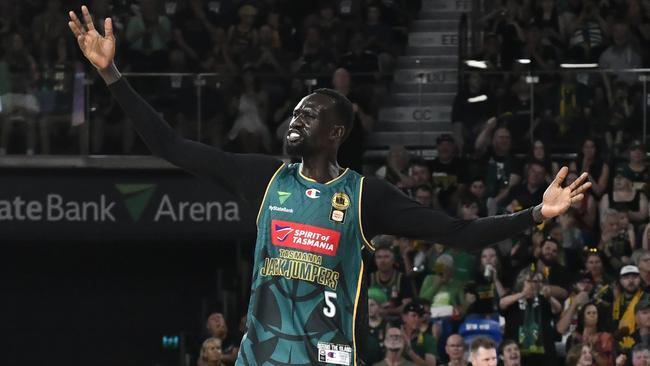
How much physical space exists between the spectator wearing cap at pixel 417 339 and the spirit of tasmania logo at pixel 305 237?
7431 mm

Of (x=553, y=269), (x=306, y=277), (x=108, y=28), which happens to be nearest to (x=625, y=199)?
(x=553, y=269)

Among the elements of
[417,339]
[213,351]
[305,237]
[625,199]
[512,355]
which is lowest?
[213,351]

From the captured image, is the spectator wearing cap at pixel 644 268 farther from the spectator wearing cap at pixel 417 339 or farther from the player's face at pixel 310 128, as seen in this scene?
the player's face at pixel 310 128

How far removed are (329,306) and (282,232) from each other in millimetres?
359

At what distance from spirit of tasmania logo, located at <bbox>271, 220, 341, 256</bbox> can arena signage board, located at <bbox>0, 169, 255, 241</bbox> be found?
418 inches

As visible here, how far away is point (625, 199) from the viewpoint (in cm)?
1606

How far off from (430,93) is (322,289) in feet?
36.5

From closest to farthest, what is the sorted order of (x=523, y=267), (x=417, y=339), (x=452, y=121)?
(x=417, y=339) → (x=523, y=267) → (x=452, y=121)

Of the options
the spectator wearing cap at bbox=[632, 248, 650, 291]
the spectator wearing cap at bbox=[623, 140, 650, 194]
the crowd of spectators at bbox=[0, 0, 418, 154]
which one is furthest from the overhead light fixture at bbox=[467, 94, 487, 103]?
the spectator wearing cap at bbox=[632, 248, 650, 291]

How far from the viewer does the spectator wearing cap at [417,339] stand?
44.9 feet

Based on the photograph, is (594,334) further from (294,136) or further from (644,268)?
(294,136)

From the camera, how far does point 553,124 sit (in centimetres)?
1664

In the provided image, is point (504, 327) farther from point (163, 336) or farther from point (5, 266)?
point (5, 266)

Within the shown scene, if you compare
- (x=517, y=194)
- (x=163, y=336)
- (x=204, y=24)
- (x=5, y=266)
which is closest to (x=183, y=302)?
(x=163, y=336)
